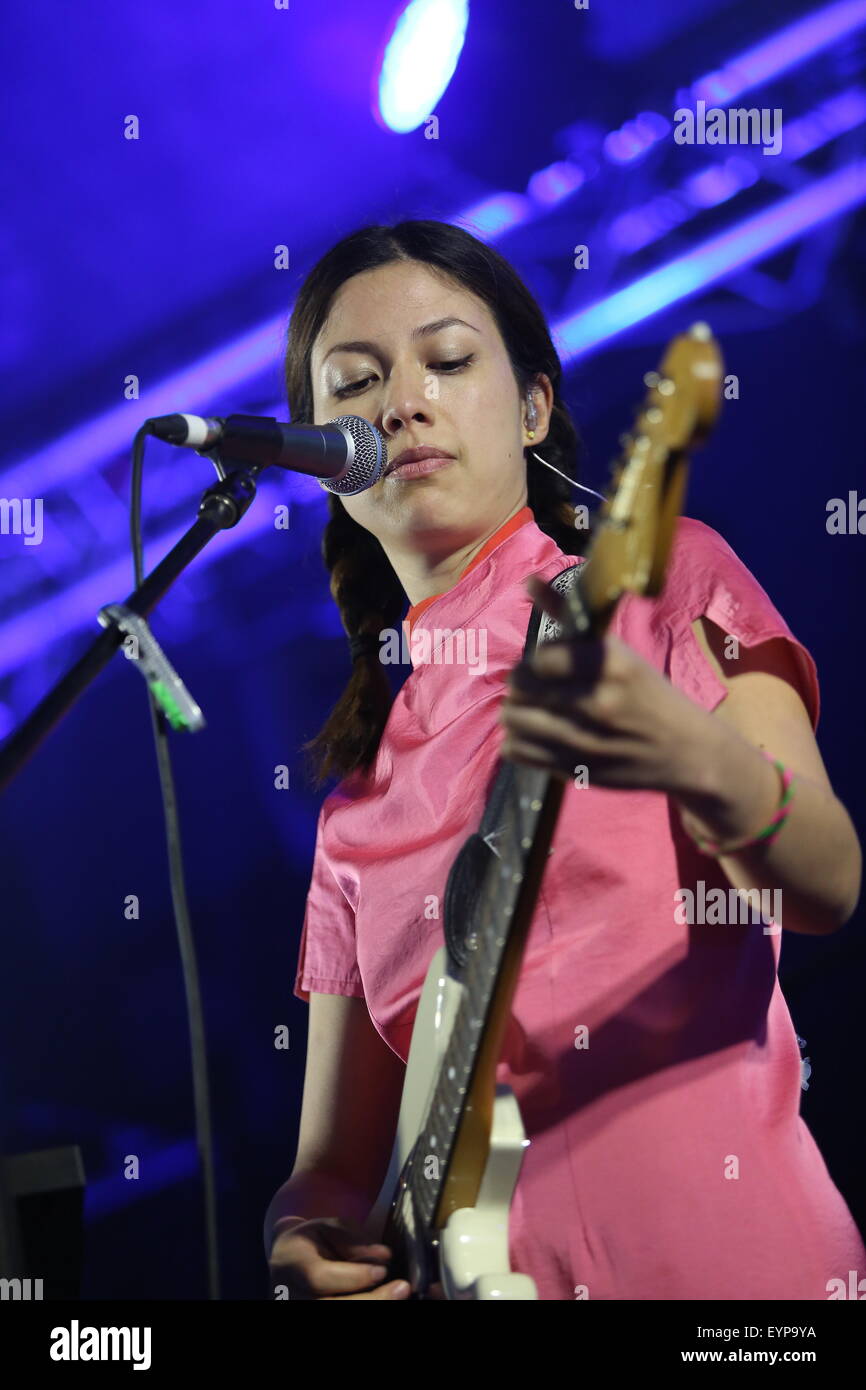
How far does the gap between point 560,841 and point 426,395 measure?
2.30ft

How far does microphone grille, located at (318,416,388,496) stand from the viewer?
1.51 m

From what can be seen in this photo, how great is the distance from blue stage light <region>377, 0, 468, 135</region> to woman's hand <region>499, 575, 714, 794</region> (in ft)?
7.11

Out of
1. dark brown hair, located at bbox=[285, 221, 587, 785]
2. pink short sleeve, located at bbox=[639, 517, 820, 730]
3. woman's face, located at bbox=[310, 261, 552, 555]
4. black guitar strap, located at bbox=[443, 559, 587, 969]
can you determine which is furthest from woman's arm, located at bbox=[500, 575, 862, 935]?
dark brown hair, located at bbox=[285, 221, 587, 785]

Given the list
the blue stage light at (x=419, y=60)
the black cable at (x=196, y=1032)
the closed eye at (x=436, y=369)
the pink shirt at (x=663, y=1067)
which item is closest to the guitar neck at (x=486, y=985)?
the pink shirt at (x=663, y=1067)

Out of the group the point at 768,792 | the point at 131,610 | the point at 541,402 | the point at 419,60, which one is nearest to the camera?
the point at 768,792

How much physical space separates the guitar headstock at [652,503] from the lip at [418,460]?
→ 82cm

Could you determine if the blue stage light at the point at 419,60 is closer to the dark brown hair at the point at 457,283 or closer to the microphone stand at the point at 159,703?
the dark brown hair at the point at 457,283

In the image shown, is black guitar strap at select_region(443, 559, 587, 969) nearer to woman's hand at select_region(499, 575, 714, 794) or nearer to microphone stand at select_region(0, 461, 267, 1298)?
microphone stand at select_region(0, 461, 267, 1298)

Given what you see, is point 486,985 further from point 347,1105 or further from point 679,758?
point 347,1105

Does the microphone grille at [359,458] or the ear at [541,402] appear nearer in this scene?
the microphone grille at [359,458]

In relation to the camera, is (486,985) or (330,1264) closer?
(486,985)

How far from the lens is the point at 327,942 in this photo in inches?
72.0

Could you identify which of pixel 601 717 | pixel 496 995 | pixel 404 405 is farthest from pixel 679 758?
pixel 404 405

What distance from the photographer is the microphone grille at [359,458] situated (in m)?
1.51
